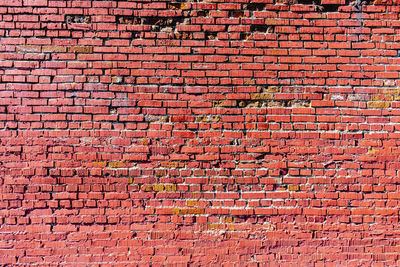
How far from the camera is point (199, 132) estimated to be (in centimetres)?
250

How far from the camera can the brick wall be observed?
2.42 m

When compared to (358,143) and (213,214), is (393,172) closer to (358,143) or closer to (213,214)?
(358,143)

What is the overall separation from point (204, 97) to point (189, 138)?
0.42 metres

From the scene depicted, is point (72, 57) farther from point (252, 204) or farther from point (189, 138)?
point (252, 204)

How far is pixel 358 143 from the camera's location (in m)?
2.52

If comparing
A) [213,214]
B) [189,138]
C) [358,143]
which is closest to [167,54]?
[189,138]

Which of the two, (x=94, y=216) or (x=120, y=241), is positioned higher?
(x=94, y=216)

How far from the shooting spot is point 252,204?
8.10 ft

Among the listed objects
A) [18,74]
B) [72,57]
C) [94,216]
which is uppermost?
[72,57]

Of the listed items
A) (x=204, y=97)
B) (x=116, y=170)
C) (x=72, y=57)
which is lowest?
(x=116, y=170)

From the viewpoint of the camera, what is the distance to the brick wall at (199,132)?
95.4 inches

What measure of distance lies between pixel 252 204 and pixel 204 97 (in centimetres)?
112

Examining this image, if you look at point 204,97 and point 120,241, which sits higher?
point 204,97

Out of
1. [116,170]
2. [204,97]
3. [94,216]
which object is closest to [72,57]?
[116,170]
